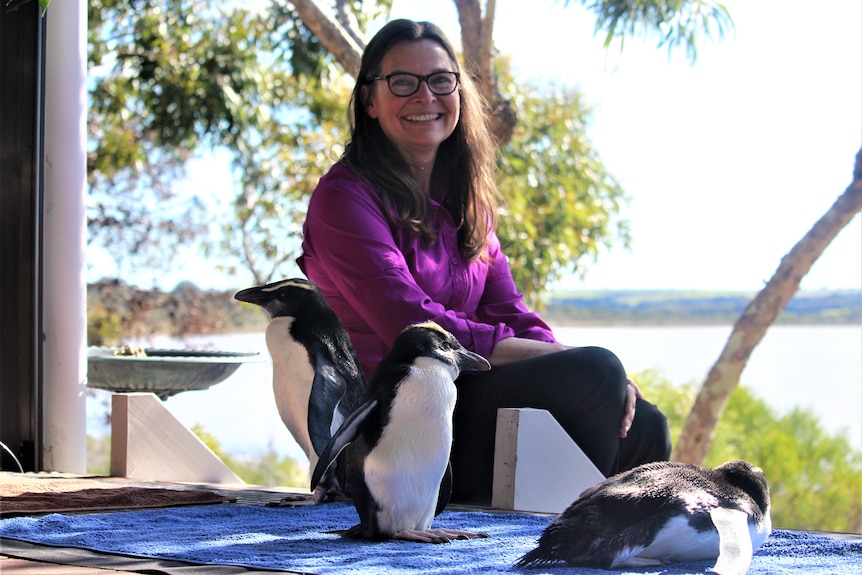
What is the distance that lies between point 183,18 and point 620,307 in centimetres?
998

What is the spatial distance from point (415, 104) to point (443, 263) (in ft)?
1.34

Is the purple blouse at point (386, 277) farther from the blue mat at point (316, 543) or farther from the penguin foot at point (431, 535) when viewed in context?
the penguin foot at point (431, 535)

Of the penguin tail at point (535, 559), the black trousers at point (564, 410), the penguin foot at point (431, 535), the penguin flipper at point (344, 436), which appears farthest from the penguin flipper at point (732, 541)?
the black trousers at point (564, 410)

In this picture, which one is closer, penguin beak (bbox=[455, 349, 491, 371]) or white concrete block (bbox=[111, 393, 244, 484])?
penguin beak (bbox=[455, 349, 491, 371])

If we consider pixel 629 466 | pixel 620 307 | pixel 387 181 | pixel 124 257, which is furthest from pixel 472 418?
pixel 620 307

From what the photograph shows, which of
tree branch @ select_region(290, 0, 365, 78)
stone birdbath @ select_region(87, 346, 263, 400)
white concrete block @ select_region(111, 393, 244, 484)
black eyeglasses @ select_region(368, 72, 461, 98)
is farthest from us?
tree branch @ select_region(290, 0, 365, 78)

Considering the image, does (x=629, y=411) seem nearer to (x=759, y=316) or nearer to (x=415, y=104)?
(x=415, y=104)

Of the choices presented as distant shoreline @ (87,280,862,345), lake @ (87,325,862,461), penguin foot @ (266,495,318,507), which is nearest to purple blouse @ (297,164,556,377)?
penguin foot @ (266,495,318,507)

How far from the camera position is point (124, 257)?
9148 millimetres

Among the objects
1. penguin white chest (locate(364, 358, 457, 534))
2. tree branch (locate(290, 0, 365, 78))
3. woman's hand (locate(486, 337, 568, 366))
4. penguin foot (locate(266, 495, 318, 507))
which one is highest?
tree branch (locate(290, 0, 365, 78))

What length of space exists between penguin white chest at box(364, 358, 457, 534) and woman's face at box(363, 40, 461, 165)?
1018mm

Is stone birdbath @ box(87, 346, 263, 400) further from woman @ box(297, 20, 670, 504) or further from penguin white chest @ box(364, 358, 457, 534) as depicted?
penguin white chest @ box(364, 358, 457, 534)

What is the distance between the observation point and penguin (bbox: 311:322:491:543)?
174cm

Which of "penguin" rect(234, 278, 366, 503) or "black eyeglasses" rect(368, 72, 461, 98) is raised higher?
"black eyeglasses" rect(368, 72, 461, 98)
